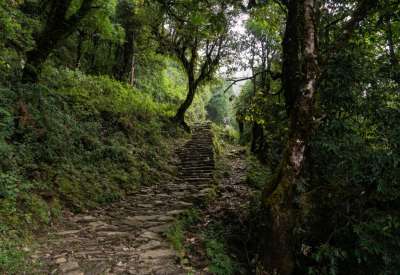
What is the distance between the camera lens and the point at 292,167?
4.51 metres

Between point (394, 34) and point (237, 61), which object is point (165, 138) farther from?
point (394, 34)

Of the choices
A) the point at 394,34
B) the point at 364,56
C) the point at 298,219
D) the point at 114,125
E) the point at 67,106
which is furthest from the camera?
the point at 114,125

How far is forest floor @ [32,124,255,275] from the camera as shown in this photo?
13.6 feet

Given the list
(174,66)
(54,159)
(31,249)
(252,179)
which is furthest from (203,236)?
(174,66)

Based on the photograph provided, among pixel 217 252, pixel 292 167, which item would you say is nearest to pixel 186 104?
pixel 217 252

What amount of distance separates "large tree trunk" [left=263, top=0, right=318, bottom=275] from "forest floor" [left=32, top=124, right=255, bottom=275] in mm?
1007

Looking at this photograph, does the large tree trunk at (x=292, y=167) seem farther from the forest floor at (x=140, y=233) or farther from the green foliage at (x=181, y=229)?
the green foliage at (x=181, y=229)

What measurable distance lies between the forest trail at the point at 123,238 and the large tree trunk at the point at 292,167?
1302mm

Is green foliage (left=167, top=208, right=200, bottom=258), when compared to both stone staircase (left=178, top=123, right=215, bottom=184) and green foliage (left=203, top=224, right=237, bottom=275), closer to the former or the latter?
green foliage (left=203, top=224, right=237, bottom=275)

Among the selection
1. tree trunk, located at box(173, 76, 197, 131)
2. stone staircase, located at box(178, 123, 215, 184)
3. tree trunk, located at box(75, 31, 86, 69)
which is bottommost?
stone staircase, located at box(178, 123, 215, 184)

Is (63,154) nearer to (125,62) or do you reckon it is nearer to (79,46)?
(79,46)

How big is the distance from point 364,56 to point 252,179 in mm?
5295

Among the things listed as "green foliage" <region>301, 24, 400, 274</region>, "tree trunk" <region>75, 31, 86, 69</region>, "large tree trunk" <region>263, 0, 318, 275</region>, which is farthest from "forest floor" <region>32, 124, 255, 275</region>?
"tree trunk" <region>75, 31, 86, 69</region>

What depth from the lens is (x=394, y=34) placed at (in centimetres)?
593
